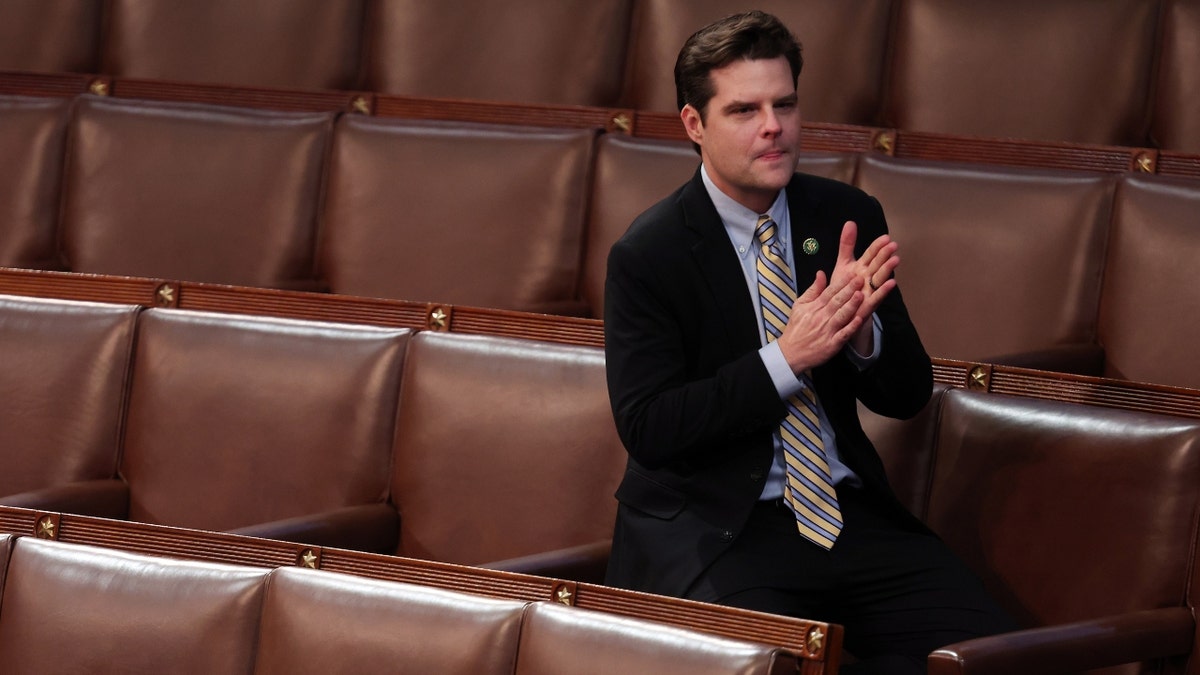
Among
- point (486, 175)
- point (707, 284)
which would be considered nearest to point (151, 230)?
point (486, 175)

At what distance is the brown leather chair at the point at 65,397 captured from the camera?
2.03 feet

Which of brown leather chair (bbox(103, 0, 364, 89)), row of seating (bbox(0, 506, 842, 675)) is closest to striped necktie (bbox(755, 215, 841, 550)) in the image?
row of seating (bbox(0, 506, 842, 675))

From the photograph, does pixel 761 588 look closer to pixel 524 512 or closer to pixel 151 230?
pixel 524 512

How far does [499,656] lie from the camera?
37 cm

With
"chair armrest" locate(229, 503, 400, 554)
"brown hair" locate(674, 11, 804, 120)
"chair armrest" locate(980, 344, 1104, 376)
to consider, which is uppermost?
"brown hair" locate(674, 11, 804, 120)

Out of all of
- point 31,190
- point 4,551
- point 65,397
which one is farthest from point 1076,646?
point 31,190

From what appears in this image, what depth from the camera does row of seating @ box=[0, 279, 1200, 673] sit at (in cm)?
47

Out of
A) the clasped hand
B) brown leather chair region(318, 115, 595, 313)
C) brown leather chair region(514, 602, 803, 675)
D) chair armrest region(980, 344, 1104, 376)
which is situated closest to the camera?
brown leather chair region(514, 602, 803, 675)

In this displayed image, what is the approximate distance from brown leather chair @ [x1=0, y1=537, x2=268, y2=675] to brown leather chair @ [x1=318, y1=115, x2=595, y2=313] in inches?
10.7

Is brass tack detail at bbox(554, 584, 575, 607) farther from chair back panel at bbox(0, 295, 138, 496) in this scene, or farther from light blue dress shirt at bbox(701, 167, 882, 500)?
chair back panel at bbox(0, 295, 138, 496)

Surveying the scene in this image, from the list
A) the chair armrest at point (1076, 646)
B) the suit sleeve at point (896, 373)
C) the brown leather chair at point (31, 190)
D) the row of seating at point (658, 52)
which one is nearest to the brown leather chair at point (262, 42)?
the row of seating at point (658, 52)

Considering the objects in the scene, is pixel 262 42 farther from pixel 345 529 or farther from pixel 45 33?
pixel 345 529

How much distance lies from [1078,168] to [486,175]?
10.1 inches

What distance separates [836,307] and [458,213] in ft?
0.87
